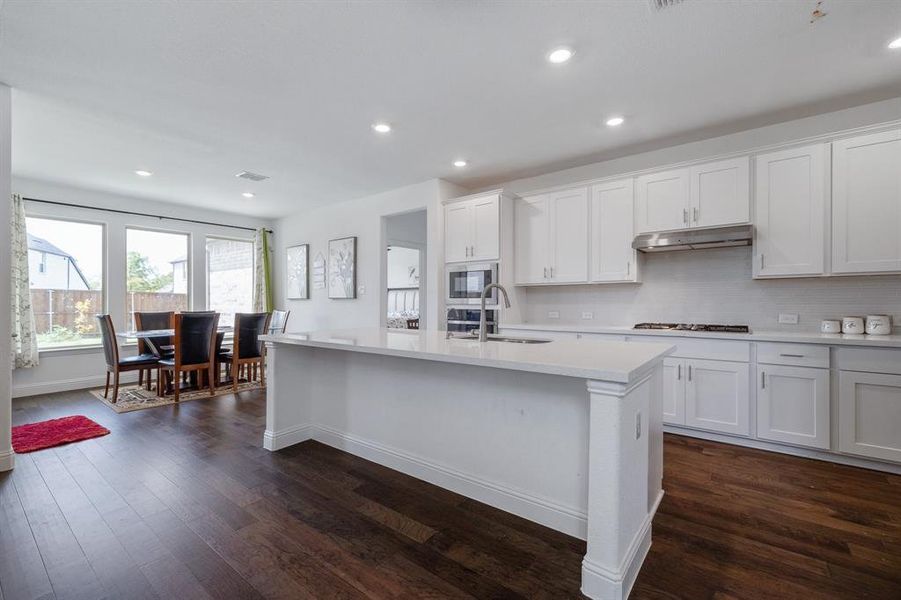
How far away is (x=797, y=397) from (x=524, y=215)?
2.84 m

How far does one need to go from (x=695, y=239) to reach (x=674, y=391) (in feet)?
4.19

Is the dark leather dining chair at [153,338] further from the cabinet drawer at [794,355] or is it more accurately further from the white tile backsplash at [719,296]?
the cabinet drawer at [794,355]

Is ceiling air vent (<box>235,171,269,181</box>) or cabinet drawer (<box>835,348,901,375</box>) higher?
ceiling air vent (<box>235,171,269,181</box>)

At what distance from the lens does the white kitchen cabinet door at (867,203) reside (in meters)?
2.74

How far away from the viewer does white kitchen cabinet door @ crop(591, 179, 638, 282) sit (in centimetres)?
378

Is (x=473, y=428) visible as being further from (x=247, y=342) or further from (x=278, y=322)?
(x=278, y=322)

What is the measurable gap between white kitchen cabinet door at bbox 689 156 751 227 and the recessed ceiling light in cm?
175

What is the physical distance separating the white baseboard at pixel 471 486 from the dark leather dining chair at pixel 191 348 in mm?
2521

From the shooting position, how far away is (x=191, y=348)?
4.60 meters

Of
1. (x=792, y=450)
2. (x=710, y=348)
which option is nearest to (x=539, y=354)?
(x=710, y=348)

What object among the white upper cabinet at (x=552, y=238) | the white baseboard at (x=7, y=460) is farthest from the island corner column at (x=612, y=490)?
the white baseboard at (x=7, y=460)

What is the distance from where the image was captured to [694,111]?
10.2ft

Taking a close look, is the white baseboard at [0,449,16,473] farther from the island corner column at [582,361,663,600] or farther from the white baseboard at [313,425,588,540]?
the island corner column at [582,361,663,600]

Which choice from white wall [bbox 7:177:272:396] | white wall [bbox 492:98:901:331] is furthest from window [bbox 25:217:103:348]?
white wall [bbox 492:98:901:331]
